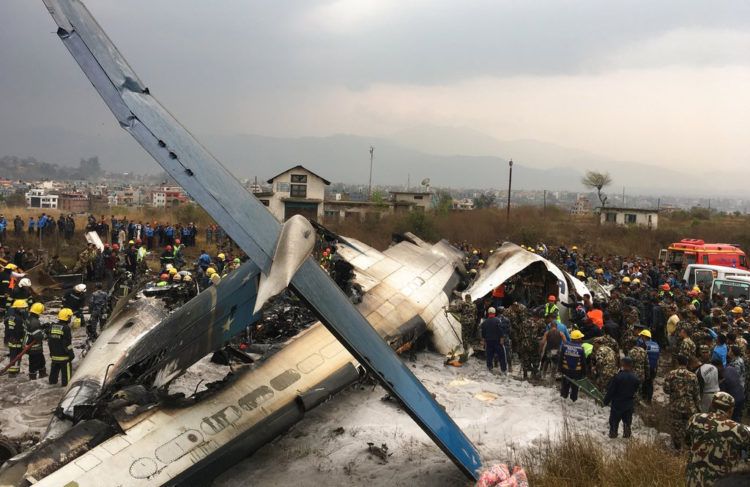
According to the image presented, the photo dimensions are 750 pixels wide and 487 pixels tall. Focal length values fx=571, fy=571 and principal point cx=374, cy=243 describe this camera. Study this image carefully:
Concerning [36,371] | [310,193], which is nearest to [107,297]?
[36,371]

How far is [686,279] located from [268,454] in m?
18.7

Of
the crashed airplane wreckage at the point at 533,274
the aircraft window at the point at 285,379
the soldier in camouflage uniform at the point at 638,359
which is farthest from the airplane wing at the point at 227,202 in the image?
the crashed airplane wreckage at the point at 533,274

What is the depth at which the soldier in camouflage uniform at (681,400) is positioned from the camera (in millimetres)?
8523

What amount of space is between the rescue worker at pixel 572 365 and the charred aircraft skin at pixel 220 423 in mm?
3942

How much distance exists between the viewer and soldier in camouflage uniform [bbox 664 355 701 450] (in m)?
8.52

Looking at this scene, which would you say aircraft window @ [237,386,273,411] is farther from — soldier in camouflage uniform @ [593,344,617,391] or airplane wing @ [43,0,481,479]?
soldier in camouflage uniform @ [593,344,617,391]

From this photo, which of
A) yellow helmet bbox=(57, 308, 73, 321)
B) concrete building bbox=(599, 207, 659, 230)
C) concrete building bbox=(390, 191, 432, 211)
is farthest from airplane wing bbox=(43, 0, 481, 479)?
concrete building bbox=(390, 191, 432, 211)

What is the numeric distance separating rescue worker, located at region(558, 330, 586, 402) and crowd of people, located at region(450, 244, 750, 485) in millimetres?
18

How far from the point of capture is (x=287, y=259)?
18.6 ft

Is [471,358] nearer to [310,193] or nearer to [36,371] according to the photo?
[36,371]

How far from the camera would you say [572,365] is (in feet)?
34.7

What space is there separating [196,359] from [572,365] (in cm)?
678

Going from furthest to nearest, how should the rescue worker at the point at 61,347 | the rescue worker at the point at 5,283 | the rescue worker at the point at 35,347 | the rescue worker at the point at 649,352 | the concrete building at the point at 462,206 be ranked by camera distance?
the concrete building at the point at 462,206 < the rescue worker at the point at 5,283 < the rescue worker at the point at 35,347 < the rescue worker at the point at 61,347 < the rescue worker at the point at 649,352

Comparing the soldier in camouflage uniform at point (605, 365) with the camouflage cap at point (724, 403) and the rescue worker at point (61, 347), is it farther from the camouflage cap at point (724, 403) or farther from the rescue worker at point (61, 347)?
the rescue worker at point (61, 347)
